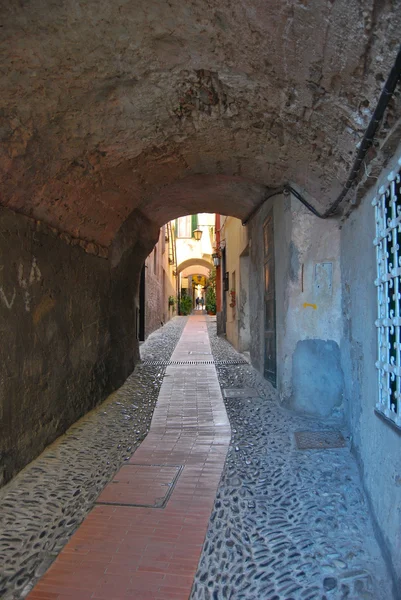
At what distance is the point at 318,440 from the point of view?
3.35m

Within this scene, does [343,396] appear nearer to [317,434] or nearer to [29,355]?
[317,434]

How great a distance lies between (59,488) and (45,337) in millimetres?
1223

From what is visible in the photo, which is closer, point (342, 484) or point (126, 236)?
point (342, 484)

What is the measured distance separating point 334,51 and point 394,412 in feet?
6.03

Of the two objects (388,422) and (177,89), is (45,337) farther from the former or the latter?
(388,422)

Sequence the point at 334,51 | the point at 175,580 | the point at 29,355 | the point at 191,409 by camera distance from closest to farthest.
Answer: the point at 175,580
the point at 334,51
the point at 29,355
the point at 191,409

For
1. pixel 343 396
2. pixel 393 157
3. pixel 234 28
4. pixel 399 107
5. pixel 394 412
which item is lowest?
pixel 343 396

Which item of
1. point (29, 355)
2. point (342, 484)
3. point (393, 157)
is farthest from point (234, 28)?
point (342, 484)

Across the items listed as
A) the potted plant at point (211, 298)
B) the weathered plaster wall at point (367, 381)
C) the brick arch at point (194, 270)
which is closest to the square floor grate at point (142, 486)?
the weathered plaster wall at point (367, 381)

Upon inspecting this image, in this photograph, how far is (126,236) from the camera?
558 cm

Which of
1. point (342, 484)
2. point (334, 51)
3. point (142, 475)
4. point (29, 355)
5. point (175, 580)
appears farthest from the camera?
point (29, 355)

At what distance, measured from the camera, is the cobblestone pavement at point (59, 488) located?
1952mm

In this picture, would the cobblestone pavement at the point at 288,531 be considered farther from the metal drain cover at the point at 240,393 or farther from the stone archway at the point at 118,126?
the stone archway at the point at 118,126

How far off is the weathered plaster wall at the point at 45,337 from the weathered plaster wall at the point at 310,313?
84.0 inches
